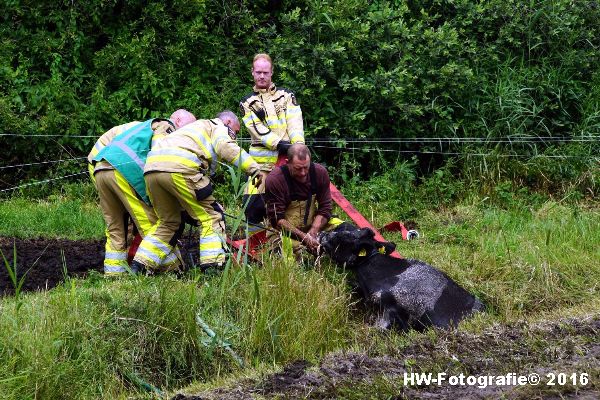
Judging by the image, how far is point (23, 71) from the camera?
1300 cm

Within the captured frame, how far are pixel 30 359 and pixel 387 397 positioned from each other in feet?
7.39

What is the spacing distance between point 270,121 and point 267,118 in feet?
0.14

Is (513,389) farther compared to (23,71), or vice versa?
(23,71)

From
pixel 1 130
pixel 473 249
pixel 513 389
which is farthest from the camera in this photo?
pixel 1 130

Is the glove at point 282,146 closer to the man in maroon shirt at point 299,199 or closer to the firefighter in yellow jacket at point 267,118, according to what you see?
the firefighter in yellow jacket at point 267,118

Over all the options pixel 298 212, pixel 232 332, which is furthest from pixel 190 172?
pixel 232 332

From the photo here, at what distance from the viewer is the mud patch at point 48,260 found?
8.70 meters

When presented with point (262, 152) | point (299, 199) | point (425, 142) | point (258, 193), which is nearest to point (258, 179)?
point (299, 199)

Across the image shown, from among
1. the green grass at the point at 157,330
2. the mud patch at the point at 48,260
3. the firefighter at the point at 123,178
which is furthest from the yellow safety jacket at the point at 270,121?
the green grass at the point at 157,330

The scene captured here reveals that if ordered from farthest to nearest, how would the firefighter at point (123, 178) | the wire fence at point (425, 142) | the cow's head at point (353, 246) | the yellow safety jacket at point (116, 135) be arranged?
the wire fence at point (425, 142), the yellow safety jacket at point (116, 135), the firefighter at point (123, 178), the cow's head at point (353, 246)

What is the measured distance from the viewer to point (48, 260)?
9562 mm

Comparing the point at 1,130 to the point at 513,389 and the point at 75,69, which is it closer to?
the point at 75,69

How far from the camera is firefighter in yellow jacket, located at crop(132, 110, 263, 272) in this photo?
8.48 m

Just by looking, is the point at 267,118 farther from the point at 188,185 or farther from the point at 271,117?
the point at 188,185
